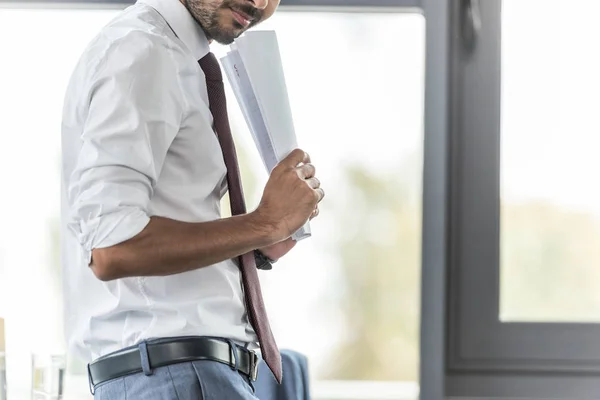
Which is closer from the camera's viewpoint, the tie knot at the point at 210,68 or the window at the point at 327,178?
the tie knot at the point at 210,68

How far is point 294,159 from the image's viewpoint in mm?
1250

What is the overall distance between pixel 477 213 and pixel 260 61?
927 millimetres

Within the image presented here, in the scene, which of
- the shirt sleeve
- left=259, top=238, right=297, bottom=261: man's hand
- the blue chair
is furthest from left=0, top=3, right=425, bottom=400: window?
the shirt sleeve

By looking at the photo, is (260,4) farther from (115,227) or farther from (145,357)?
(145,357)

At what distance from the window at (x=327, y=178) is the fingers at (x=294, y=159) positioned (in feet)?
2.58

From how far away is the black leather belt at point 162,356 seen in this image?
3.75 feet

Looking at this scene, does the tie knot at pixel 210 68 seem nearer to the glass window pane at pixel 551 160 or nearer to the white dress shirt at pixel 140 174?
the white dress shirt at pixel 140 174

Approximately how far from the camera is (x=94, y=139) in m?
1.07

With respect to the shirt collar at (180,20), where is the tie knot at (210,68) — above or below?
below

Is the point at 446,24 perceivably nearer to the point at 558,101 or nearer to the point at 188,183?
the point at 558,101

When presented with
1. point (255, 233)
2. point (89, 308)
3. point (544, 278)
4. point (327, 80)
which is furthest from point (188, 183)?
point (544, 278)

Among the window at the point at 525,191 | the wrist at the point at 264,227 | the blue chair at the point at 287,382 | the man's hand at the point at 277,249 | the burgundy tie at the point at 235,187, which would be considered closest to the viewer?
the wrist at the point at 264,227

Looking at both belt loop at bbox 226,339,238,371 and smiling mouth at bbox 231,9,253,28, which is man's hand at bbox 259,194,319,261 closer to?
belt loop at bbox 226,339,238,371

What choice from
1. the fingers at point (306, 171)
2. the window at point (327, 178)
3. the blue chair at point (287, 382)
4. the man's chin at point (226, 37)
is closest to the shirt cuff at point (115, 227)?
the fingers at point (306, 171)
